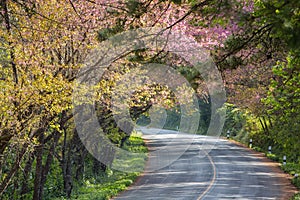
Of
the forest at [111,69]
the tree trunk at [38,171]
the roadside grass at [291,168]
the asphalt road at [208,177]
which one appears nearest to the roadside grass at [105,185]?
the forest at [111,69]

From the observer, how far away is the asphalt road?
19094 millimetres

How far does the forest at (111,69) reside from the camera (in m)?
8.68

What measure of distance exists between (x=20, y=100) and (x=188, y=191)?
10.2 m

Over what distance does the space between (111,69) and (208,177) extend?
9.28 metres

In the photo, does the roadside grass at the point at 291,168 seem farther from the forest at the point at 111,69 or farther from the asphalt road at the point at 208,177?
the asphalt road at the point at 208,177

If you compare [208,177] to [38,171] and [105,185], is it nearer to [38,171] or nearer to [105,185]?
[105,185]

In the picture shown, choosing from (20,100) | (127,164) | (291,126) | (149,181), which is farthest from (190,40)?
(127,164)

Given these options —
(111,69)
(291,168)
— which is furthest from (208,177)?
(111,69)

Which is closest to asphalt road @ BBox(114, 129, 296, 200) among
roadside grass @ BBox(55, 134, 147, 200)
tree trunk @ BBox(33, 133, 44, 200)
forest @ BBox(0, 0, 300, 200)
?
roadside grass @ BBox(55, 134, 147, 200)

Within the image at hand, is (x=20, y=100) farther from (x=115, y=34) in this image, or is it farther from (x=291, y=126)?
(x=291, y=126)

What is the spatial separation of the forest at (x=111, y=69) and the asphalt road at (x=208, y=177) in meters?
1.23

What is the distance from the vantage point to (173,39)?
653 inches

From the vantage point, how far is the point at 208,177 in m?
24.0

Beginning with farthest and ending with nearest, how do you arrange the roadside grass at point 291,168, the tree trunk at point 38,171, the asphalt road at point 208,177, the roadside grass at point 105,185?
the roadside grass at point 291,168 < the roadside grass at point 105,185 < the asphalt road at point 208,177 < the tree trunk at point 38,171
